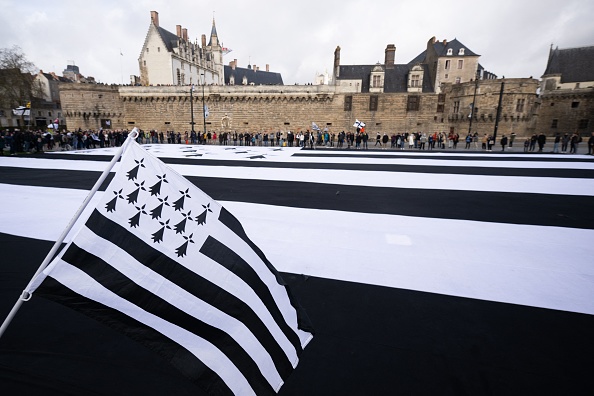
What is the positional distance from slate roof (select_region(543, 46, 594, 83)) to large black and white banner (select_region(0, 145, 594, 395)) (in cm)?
5039

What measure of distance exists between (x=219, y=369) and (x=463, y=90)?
39.2 meters

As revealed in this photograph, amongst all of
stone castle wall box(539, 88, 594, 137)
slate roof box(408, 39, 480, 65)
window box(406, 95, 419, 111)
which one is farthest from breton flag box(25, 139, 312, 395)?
stone castle wall box(539, 88, 594, 137)

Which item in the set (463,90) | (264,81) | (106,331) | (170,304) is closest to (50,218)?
(106,331)

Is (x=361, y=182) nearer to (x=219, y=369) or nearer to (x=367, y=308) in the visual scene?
(x=367, y=308)

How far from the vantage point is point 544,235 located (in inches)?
208

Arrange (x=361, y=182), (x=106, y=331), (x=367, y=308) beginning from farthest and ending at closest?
(x=361, y=182), (x=367, y=308), (x=106, y=331)

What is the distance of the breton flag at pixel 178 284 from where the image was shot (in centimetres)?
152

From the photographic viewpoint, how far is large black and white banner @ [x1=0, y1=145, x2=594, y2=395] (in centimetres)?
169

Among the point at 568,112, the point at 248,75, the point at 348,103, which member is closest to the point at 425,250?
the point at 348,103

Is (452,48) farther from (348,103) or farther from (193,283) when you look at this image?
(193,283)

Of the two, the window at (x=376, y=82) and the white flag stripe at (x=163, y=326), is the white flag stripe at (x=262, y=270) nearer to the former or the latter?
the white flag stripe at (x=163, y=326)

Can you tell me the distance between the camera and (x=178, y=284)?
5.45 ft

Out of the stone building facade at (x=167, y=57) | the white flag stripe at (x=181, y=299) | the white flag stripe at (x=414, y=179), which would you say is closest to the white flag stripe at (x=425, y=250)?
the white flag stripe at (x=181, y=299)

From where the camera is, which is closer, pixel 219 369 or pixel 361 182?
pixel 219 369
